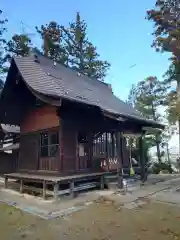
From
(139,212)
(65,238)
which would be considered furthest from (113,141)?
(65,238)

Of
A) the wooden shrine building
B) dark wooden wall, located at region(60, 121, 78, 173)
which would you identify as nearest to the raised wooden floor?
the wooden shrine building

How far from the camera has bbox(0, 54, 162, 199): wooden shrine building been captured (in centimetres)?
852

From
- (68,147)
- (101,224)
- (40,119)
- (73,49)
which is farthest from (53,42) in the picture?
(101,224)

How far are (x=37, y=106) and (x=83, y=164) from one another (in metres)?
3.37

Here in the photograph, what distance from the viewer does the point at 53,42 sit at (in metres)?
24.6

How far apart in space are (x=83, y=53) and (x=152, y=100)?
10184 millimetres

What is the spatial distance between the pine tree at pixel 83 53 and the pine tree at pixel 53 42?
712 millimetres

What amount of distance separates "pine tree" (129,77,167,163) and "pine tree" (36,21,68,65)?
9.40 m

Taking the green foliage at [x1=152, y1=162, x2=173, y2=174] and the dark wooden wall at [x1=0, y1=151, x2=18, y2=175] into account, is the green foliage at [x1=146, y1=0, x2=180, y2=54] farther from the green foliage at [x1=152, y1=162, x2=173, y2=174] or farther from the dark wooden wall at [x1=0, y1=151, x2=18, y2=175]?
the dark wooden wall at [x1=0, y1=151, x2=18, y2=175]

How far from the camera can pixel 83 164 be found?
9344 millimetres

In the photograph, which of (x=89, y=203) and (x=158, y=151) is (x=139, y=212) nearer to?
(x=89, y=203)

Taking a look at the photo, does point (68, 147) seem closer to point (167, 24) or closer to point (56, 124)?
point (56, 124)

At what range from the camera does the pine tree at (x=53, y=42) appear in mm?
24533

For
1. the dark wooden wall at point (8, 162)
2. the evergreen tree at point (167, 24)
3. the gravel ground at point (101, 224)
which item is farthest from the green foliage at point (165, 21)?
the dark wooden wall at point (8, 162)
